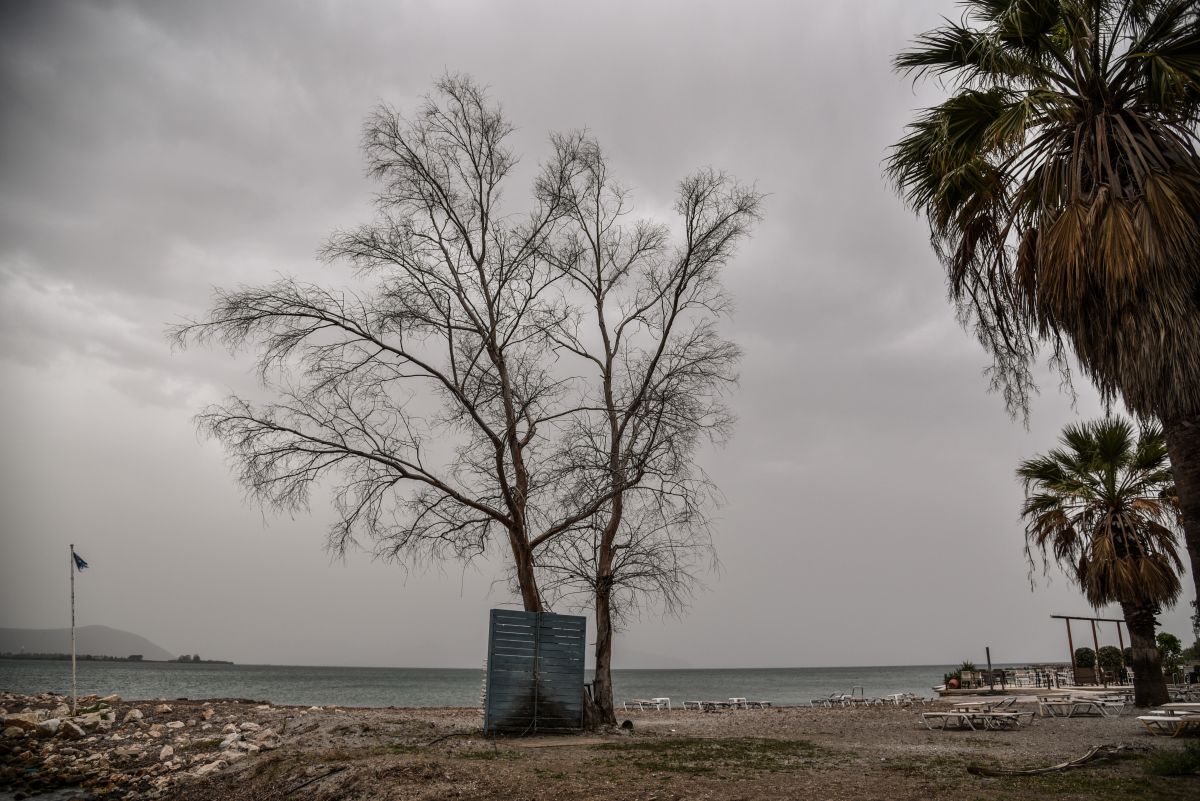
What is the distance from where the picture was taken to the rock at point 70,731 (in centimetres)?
1476

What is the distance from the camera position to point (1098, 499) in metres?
19.0

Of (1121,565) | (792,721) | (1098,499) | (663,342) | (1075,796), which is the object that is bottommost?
(792,721)

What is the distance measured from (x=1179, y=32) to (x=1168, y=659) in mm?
29885

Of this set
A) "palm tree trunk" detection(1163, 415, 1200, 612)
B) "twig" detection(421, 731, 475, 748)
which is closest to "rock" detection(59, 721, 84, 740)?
"twig" detection(421, 731, 475, 748)

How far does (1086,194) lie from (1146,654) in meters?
13.9

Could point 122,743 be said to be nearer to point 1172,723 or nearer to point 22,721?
point 22,721

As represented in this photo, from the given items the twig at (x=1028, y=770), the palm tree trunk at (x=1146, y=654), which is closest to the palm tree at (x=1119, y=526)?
the palm tree trunk at (x=1146, y=654)

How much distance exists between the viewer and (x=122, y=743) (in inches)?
569

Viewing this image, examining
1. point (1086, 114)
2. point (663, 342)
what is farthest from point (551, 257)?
point (1086, 114)

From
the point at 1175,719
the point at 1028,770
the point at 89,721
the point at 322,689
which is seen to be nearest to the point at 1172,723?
the point at 1175,719

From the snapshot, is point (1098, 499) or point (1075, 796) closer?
point (1075, 796)

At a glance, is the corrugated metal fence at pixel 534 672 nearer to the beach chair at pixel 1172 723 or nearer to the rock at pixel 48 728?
the rock at pixel 48 728

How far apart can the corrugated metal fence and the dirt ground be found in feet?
1.53

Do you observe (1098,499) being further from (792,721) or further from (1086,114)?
(1086,114)
